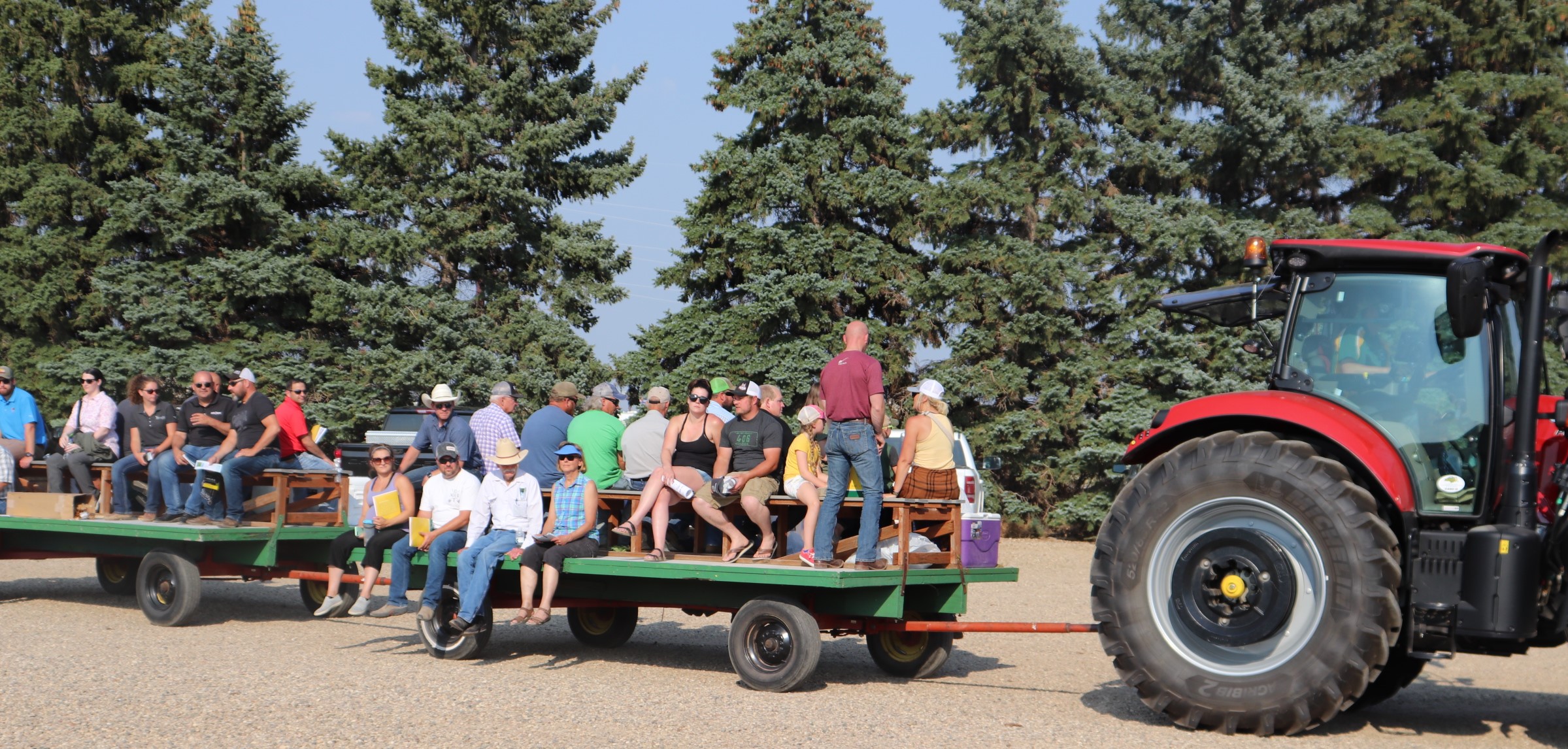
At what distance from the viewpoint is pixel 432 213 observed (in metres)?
26.4

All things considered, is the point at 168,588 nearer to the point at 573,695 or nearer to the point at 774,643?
the point at 573,695

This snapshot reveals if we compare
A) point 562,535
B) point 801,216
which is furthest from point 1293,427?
point 801,216

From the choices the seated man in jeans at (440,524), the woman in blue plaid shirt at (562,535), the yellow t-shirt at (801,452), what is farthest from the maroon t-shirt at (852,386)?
the seated man in jeans at (440,524)

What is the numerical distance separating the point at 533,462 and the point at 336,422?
57.4 ft

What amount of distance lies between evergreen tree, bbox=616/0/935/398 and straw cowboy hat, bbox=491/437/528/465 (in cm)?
1506

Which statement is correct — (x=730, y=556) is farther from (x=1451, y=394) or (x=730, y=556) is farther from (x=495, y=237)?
(x=495, y=237)

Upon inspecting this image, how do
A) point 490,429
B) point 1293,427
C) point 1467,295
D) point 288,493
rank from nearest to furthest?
point 1467,295 → point 1293,427 → point 490,429 → point 288,493

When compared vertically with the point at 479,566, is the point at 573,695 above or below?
below

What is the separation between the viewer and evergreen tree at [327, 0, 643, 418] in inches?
1035

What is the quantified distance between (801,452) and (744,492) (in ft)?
1.65

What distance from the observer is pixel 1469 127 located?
21984 millimetres

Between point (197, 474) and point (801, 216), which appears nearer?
point (197, 474)

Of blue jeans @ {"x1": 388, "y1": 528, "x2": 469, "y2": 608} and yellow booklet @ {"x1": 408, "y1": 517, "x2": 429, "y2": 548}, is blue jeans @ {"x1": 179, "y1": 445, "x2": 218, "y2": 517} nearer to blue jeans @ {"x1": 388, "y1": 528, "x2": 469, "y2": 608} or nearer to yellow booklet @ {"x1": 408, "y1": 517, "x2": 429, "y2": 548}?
blue jeans @ {"x1": 388, "y1": 528, "x2": 469, "y2": 608}

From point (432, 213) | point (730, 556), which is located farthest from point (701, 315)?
point (730, 556)
